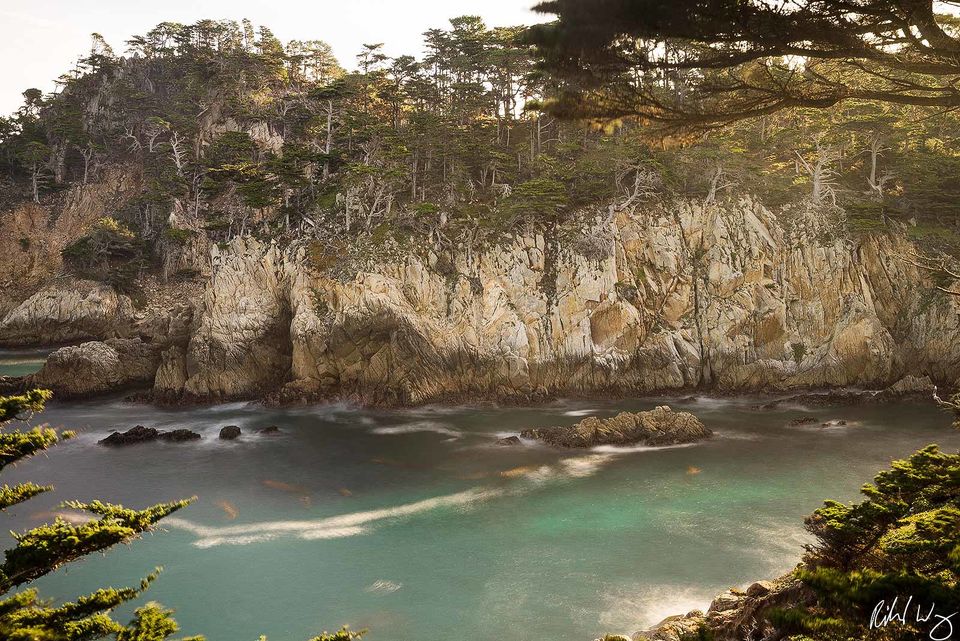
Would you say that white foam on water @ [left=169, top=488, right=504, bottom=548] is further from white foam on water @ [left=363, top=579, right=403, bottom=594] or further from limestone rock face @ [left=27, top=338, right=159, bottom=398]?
limestone rock face @ [left=27, top=338, right=159, bottom=398]

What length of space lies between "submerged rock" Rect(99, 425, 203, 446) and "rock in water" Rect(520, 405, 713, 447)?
623 inches

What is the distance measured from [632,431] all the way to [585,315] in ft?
27.4

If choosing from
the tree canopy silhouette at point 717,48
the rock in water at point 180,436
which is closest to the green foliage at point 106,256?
the rock in water at point 180,436

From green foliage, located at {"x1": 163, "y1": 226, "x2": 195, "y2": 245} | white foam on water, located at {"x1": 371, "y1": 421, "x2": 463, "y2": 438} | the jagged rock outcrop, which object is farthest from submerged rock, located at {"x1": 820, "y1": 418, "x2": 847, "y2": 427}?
green foliage, located at {"x1": 163, "y1": 226, "x2": 195, "y2": 245}

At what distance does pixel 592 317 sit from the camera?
96.2 feet

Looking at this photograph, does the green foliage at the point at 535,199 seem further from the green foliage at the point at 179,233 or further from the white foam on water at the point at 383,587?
the green foliage at the point at 179,233

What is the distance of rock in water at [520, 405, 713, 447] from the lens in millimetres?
22234

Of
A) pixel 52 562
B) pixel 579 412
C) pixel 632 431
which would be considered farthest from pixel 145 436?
pixel 52 562

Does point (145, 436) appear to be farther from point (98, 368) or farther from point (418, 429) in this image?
point (418, 429)

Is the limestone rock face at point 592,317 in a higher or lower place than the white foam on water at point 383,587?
higher

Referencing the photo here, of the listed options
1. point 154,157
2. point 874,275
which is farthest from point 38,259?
point 874,275

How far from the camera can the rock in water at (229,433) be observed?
2484cm

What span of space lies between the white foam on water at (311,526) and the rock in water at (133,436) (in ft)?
28.0

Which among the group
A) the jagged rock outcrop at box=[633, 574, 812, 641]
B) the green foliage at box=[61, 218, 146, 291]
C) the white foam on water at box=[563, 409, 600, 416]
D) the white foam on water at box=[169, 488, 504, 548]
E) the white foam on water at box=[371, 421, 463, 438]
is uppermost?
the green foliage at box=[61, 218, 146, 291]
